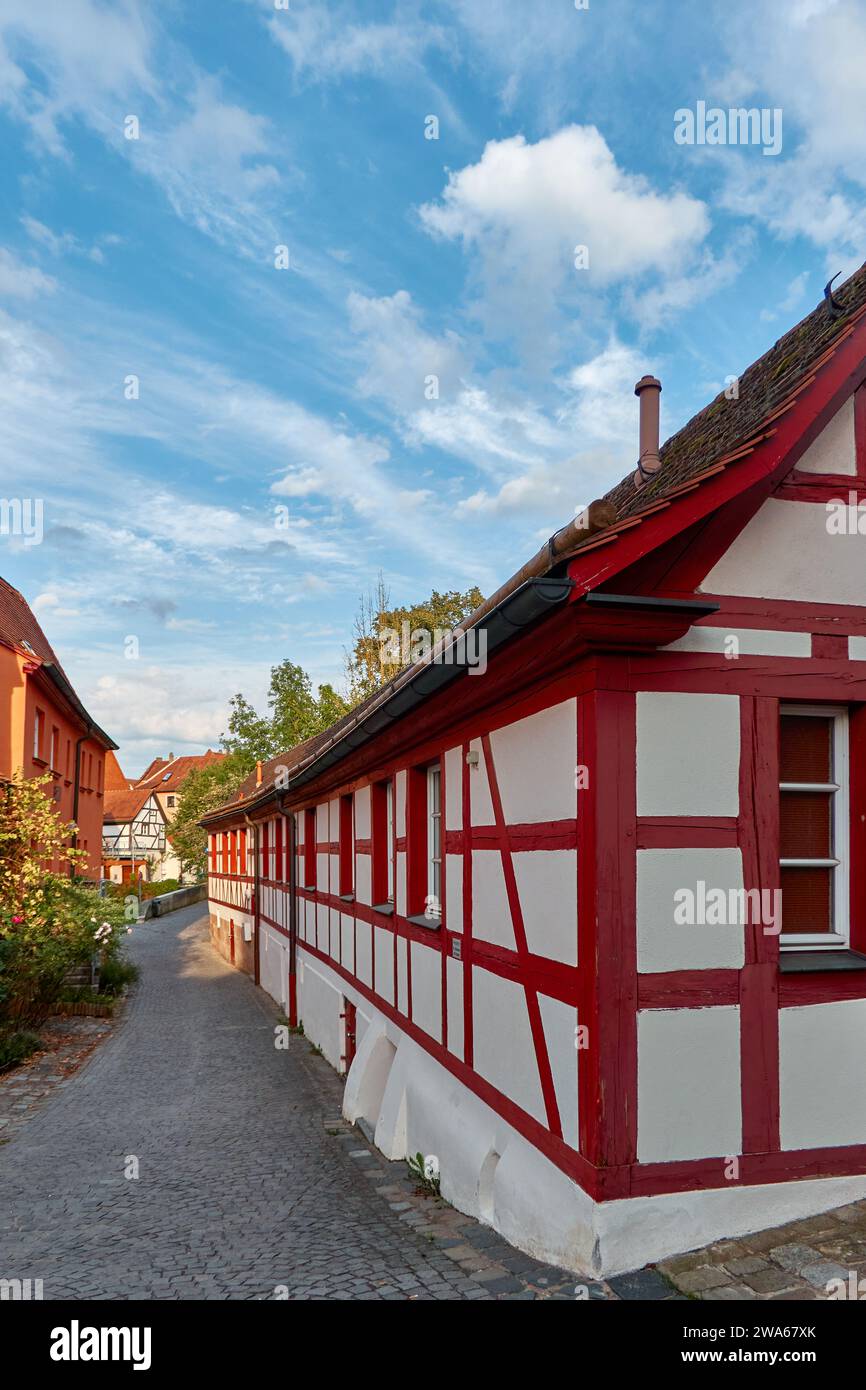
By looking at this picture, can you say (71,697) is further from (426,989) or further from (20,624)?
(426,989)

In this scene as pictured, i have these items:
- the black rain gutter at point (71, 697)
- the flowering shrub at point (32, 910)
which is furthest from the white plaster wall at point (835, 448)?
the black rain gutter at point (71, 697)

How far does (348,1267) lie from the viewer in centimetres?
537

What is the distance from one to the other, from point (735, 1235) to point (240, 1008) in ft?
50.2

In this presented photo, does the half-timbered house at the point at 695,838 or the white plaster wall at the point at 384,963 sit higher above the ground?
the half-timbered house at the point at 695,838

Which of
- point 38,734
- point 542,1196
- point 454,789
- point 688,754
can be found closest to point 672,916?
point 688,754

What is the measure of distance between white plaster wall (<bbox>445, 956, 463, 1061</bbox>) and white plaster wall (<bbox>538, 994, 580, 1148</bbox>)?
179 centimetres

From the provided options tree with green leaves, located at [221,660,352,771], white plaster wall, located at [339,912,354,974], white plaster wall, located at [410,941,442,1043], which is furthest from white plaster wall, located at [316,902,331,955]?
tree with green leaves, located at [221,660,352,771]

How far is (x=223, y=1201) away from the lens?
698cm

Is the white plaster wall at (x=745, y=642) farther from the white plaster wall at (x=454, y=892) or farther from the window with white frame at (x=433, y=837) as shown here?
the window with white frame at (x=433, y=837)

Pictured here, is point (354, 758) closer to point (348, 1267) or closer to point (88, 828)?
point (348, 1267)

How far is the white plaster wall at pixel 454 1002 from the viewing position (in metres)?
6.72

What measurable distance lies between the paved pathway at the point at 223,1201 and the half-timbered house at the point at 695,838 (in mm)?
642
